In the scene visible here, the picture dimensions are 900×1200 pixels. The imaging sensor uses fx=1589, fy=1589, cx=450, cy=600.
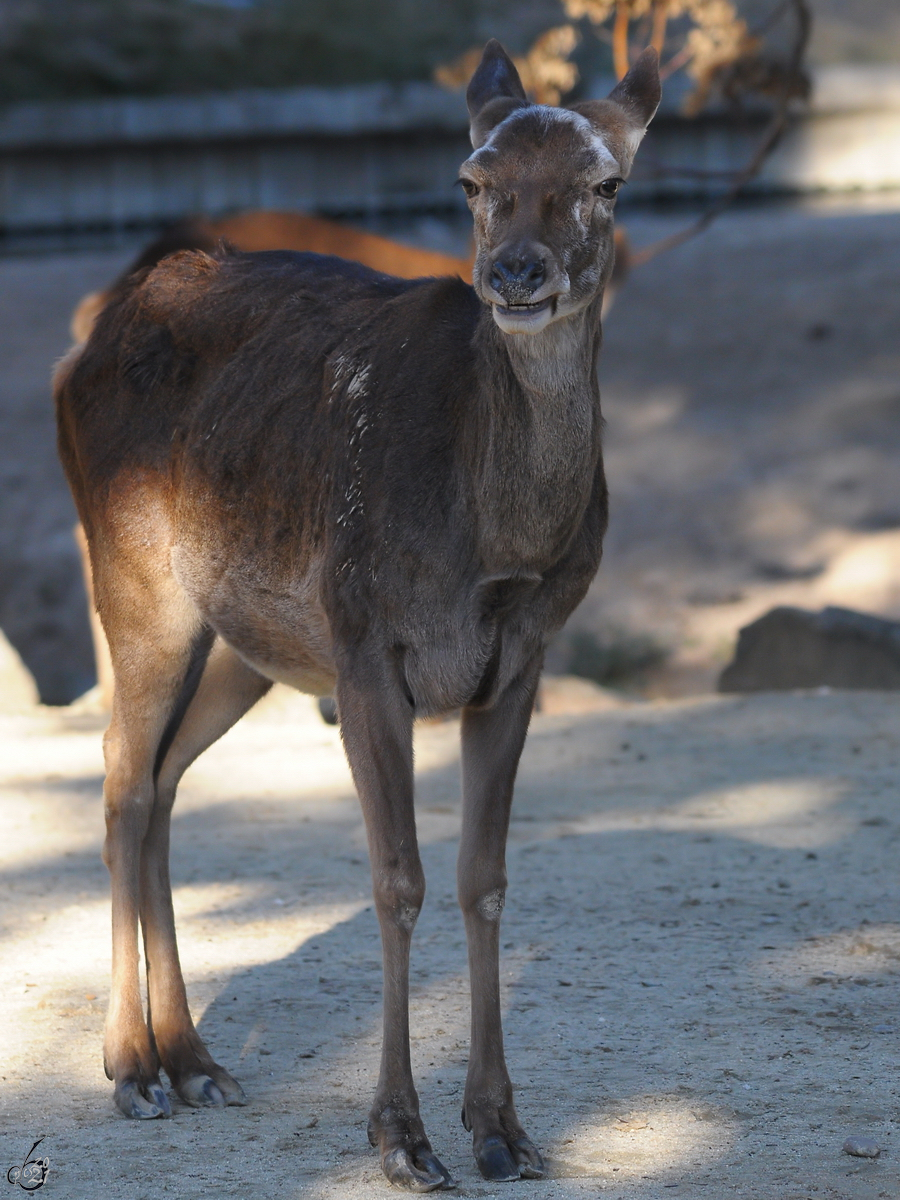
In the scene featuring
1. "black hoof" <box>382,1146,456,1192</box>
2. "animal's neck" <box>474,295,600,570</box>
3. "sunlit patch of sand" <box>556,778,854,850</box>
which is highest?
"animal's neck" <box>474,295,600,570</box>

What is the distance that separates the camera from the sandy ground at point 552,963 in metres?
3.76

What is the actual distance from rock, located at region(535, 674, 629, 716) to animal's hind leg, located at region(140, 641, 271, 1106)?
5.12 metres

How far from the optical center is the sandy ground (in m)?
3.76

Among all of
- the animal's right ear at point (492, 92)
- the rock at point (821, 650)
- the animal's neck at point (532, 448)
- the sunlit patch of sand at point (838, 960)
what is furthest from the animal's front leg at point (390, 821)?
the rock at point (821, 650)

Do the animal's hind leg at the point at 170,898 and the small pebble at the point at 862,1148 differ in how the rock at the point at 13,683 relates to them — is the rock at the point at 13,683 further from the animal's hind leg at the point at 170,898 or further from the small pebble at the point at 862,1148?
the small pebble at the point at 862,1148

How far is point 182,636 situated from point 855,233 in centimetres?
1558

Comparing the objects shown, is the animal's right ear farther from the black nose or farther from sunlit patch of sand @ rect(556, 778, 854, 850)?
sunlit patch of sand @ rect(556, 778, 854, 850)

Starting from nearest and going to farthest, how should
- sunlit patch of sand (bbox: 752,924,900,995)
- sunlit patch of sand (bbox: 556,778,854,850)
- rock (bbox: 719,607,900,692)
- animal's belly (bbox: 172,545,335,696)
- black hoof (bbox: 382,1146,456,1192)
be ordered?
black hoof (bbox: 382,1146,456,1192) → animal's belly (bbox: 172,545,335,696) → sunlit patch of sand (bbox: 752,924,900,995) → sunlit patch of sand (bbox: 556,778,854,850) → rock (bbox: 719,607,900,692)

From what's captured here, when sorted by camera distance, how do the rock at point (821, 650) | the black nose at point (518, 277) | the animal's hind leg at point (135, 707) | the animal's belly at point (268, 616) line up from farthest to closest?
the rock at point (821, 650) → the animal's hind leg at point (135, 707) → the animal's belly at point (268, 616) → the black nose at point (518, 277)

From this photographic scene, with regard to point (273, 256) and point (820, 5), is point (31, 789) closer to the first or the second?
point (273, 256)

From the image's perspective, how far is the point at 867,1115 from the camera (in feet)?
12.7

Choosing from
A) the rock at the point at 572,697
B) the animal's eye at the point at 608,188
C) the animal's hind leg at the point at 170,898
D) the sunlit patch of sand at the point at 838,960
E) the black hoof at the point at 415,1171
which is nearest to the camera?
the black hoof at the point at 415,1171

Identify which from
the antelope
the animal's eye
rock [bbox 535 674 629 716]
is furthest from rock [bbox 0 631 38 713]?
the animal's eye

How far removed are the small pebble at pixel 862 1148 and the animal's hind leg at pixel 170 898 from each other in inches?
60.7
